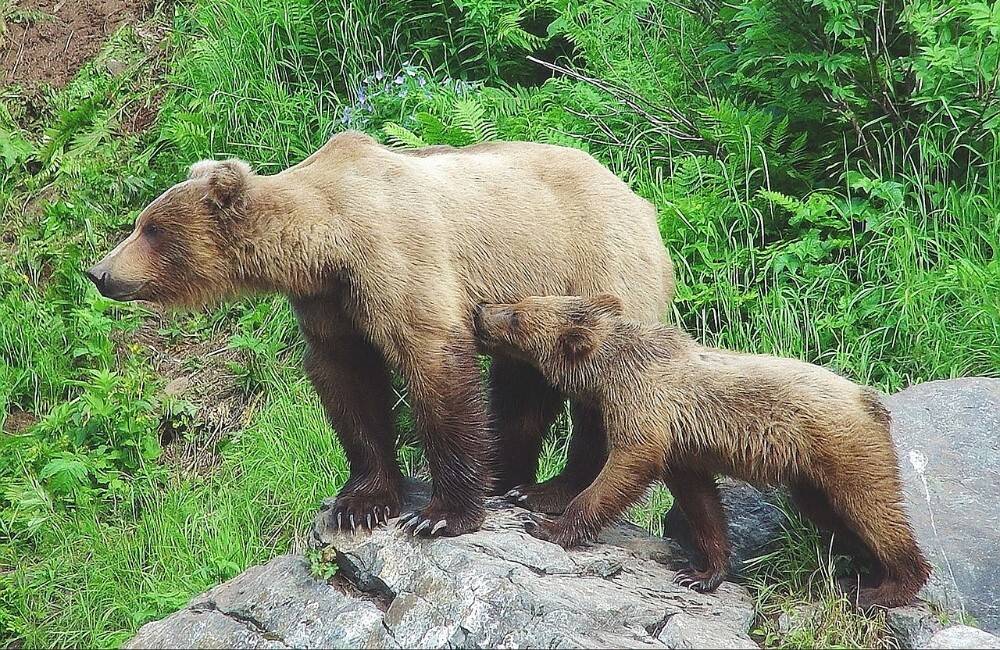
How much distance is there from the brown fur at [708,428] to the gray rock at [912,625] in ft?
0.26

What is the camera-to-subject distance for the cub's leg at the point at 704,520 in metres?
5.35

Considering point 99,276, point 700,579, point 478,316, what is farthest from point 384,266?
point 700,579

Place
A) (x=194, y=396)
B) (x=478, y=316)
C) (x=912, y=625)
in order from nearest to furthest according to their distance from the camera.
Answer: (x=912, y=625) < (x=478, y=316) < (x=194, y=396)

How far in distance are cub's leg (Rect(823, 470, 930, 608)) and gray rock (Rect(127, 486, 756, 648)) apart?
24.6 inches

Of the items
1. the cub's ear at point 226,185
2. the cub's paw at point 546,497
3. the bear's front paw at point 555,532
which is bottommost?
the cub's paw at point 546,497

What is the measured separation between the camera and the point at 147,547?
7477 millimetres

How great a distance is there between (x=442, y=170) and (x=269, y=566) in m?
2.17

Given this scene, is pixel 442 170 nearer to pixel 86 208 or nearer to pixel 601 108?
pixel 601 108

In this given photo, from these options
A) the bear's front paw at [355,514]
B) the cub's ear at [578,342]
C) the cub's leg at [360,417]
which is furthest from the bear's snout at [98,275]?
the cub's ear at [578,342]

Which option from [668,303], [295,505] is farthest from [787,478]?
[295,505]

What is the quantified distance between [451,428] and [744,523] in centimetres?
176

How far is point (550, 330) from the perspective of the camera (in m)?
5.60

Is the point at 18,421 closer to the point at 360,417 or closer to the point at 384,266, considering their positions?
the point at 360,417

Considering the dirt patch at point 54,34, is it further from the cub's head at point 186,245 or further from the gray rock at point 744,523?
the gray rock at point 744,523
